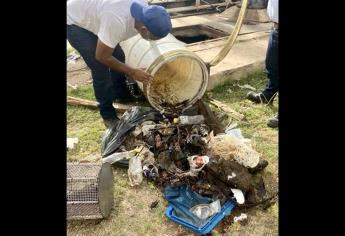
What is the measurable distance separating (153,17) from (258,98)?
7.56 ft

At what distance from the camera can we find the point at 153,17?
13.9 feet

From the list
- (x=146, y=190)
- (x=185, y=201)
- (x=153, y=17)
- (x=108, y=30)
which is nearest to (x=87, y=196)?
(x=146, y=190)

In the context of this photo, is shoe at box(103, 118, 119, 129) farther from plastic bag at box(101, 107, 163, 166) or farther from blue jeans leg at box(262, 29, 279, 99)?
blue jeans leg at box(262, 29, 279, 99)

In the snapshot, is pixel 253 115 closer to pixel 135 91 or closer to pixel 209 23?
pixel 135 91

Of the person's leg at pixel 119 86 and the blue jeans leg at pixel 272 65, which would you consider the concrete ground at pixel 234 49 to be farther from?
the person's leg at pixel 119 86

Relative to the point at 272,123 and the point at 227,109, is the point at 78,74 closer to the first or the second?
the point at 227,109

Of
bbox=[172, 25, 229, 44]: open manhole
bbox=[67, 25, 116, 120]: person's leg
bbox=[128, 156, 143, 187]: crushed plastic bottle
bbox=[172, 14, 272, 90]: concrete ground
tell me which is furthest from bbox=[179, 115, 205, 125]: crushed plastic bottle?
bbox=[172, 25, 229, 44]: open manhole

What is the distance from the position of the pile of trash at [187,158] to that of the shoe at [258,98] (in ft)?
3.52

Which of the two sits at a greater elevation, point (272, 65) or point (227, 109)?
point (272, 65)

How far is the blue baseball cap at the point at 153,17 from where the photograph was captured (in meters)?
4.24

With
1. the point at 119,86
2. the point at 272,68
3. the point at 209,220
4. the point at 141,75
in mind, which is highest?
the point at 141,75

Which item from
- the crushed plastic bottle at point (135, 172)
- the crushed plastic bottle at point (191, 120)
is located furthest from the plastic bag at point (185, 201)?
the crushed plastic bottle at point (191, 120)
